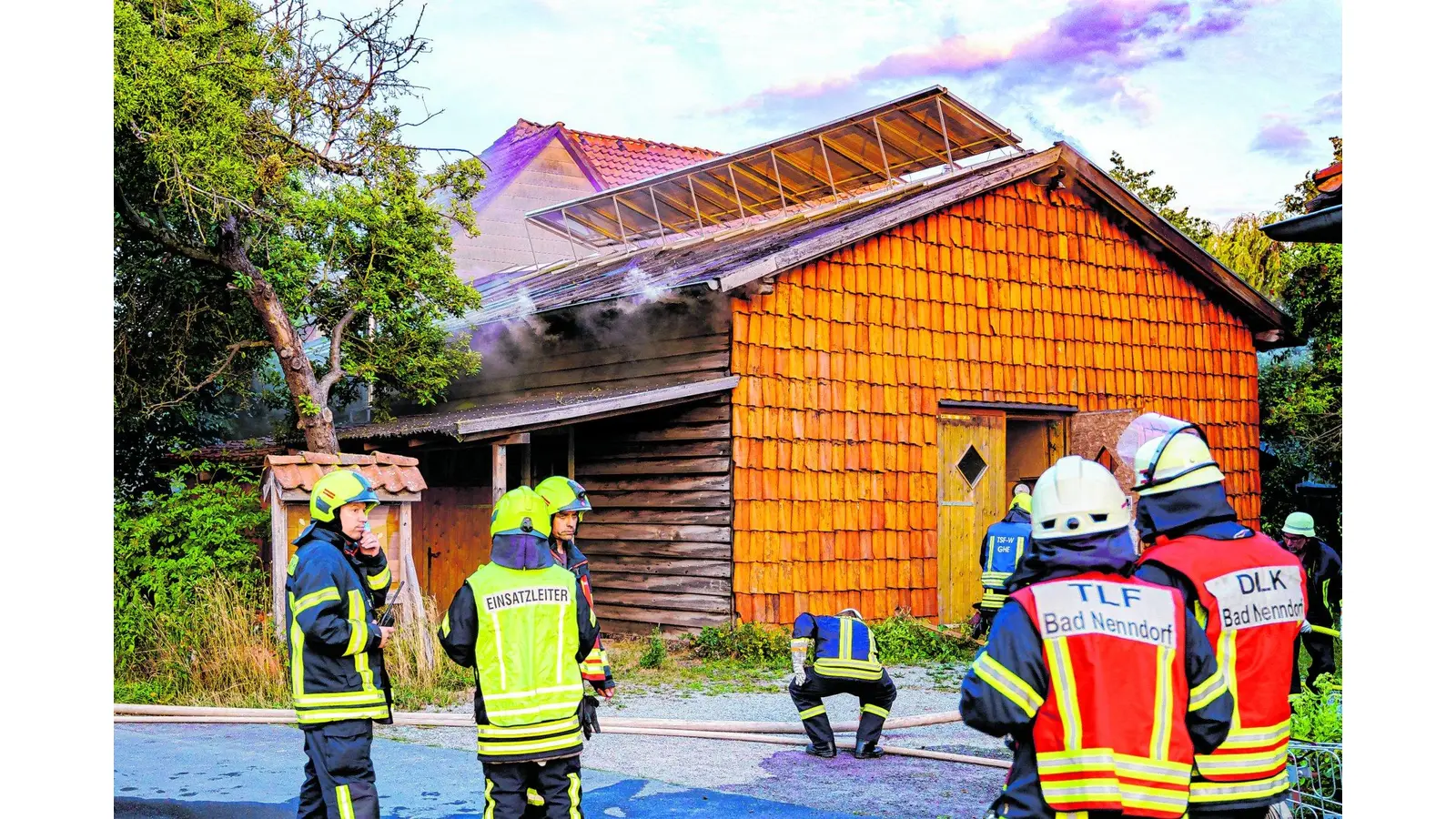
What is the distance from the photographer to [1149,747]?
125 inches

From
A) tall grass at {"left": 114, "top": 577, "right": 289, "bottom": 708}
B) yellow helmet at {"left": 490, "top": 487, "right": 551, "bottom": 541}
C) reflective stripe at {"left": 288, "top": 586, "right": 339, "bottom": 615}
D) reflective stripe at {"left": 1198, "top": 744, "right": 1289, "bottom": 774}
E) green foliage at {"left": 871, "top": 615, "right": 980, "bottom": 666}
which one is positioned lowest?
green foliage at {"left": 871, "top": 615, "right": 980, "bottom": 666}

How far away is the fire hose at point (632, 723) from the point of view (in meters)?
7.84

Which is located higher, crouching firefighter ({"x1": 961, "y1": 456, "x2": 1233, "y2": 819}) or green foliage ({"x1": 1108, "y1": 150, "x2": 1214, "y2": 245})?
green foliage ({"x1": 1108, "y1": 150, "x2": 1214, "y2": 245})

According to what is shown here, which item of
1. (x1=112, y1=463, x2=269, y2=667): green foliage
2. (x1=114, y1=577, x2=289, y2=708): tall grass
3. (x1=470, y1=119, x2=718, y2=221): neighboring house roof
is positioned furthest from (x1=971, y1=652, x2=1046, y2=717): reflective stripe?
(x1=470, y1=119, x2=718, y2=221): neighboring house roof

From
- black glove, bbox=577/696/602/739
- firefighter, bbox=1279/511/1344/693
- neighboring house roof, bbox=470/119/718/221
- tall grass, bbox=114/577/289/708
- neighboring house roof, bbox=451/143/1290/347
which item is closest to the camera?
black glove, bbox=577/696/602/739

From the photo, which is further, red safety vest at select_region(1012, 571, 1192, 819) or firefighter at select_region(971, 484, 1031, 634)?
firefighter at select_region(971, 484, 1031, 634)

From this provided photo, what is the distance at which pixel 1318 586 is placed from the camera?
8703 millimetres

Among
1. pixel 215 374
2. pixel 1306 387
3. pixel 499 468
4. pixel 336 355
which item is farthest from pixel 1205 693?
pixel 1306 387

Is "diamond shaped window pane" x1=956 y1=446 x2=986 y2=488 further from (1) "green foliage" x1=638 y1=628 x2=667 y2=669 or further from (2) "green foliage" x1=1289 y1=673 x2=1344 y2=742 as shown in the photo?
(2) "green foliage" x1=1289 y1=673 x2=1344 y2=742

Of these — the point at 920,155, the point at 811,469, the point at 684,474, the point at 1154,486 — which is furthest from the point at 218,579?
the point at 920,155

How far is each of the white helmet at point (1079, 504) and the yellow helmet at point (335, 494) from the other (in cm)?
299

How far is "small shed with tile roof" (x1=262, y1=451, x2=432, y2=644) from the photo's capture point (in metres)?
9.67

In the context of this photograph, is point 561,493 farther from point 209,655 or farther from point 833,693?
point 209,655

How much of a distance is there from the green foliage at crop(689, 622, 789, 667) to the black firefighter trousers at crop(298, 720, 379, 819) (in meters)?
6.95
